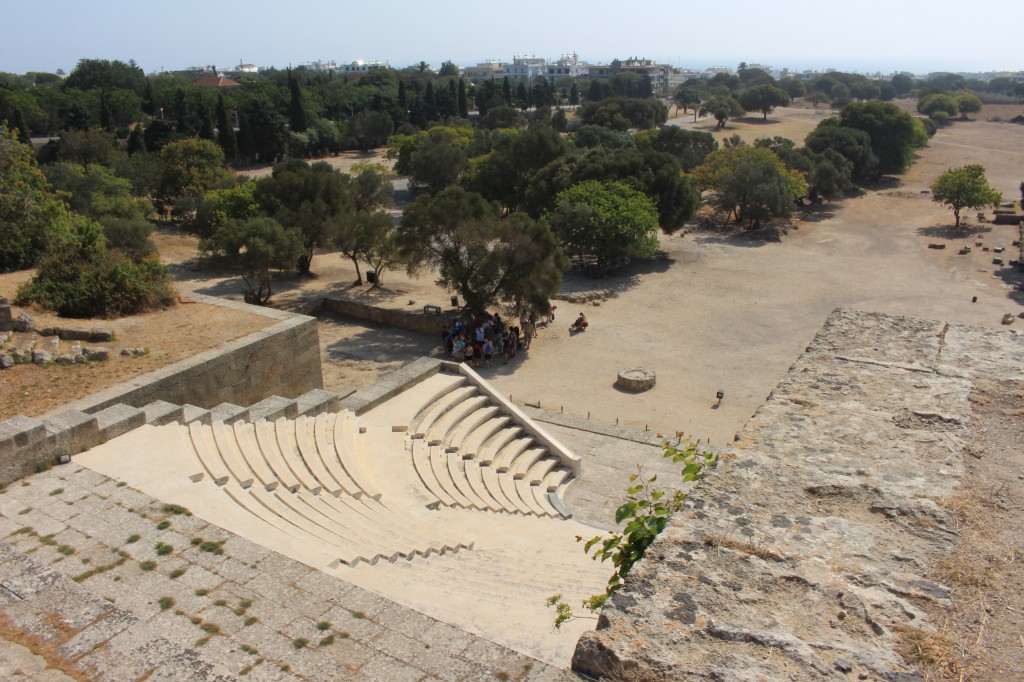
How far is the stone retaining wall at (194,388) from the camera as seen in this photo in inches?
379

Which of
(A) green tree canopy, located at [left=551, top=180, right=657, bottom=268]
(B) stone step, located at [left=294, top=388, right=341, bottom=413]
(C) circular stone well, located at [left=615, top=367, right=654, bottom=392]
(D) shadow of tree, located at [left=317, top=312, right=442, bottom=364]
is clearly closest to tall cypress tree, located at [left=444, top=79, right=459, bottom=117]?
(A) green tree canopy, located at [left=551, top=180, right=657, bottom=268]

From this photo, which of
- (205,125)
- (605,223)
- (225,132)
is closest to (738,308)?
(605,223)

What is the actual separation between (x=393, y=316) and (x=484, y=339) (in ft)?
16.3

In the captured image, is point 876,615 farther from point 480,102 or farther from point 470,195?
point 480,102

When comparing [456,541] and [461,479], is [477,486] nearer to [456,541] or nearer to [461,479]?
[461,479]

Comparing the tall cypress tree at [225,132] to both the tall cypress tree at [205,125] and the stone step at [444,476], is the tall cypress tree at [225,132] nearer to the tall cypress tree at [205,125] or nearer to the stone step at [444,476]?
the tall cypress tree at [205,125]

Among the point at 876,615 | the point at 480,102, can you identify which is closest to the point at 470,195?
the point at 876,615

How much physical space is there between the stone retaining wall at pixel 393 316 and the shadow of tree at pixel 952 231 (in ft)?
96.2

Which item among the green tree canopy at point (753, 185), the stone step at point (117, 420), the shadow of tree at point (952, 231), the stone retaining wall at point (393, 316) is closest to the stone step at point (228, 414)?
the stone step at point (117, 420)

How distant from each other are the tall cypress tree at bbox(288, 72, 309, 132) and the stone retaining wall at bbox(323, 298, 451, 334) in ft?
149

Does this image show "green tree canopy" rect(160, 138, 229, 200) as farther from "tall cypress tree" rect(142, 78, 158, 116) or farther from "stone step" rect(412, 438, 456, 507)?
"tall cypress tree" rect(142, 78, 158, 116)

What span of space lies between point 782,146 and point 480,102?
5232 cm

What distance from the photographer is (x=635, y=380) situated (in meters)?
19.6

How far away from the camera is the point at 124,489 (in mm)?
9125
